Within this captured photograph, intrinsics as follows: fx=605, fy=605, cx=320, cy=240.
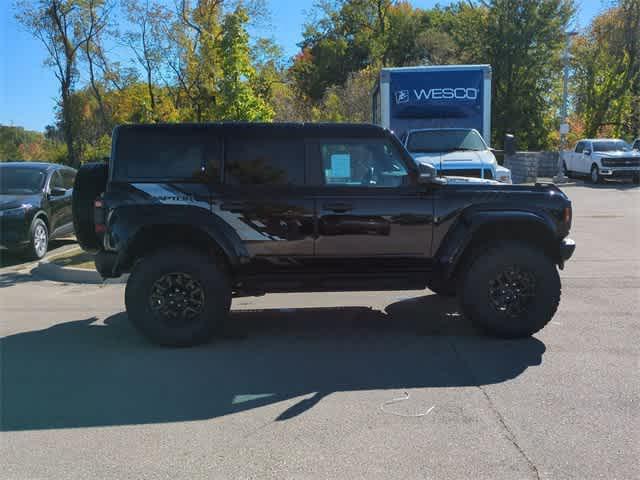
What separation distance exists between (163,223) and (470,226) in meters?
2.75

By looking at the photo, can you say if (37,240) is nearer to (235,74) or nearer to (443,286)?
(235,74)

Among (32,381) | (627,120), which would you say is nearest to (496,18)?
(627,120)

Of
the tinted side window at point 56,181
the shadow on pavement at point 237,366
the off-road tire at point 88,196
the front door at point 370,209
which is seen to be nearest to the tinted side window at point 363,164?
the front door at point 370,209

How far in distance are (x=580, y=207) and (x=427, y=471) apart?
1467 centimetres

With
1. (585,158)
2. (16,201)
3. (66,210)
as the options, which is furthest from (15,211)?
(585,158)

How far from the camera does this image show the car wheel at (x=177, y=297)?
5.41 m

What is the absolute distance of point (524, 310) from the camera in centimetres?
565

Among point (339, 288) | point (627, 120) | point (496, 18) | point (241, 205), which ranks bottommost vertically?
point (339, 288)

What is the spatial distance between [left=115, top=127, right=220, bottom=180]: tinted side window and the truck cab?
5547 mm

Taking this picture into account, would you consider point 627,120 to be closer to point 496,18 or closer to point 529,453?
point 496,18

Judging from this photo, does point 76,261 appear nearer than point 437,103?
Yes

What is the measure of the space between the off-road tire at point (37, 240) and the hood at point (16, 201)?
0.32 m

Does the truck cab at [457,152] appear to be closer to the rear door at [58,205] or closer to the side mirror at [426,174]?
the side mirror at [426,174]

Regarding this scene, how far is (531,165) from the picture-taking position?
1055 inches
